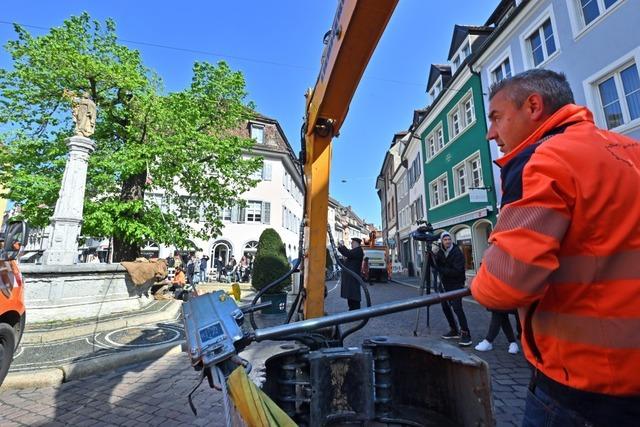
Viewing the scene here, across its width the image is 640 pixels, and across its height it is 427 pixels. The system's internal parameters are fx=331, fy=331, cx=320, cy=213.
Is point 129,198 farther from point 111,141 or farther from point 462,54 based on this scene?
point 462,54

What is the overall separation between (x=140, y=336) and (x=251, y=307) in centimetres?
520

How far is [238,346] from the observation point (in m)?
1.41

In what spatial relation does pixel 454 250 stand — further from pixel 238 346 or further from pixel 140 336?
pixel 140 336

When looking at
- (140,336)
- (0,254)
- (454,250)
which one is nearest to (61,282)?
(140,336)

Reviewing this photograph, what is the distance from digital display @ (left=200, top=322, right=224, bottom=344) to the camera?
1.42 meters

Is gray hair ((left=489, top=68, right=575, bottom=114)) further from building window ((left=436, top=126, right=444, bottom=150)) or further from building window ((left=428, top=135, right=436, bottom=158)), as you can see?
building window ((left=428, top=135, right=436, bottom=158))

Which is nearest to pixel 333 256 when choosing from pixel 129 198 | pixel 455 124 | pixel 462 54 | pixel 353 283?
pixel 353 283

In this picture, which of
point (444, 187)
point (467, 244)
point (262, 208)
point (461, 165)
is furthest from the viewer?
point (262, 208)

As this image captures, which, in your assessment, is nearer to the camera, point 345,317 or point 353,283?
point 345,317

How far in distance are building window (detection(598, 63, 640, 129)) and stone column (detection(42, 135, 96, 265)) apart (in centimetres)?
1478

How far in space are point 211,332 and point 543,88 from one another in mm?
1670

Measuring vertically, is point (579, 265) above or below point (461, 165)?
below

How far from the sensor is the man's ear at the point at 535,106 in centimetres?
124

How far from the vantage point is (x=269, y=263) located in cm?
1040
